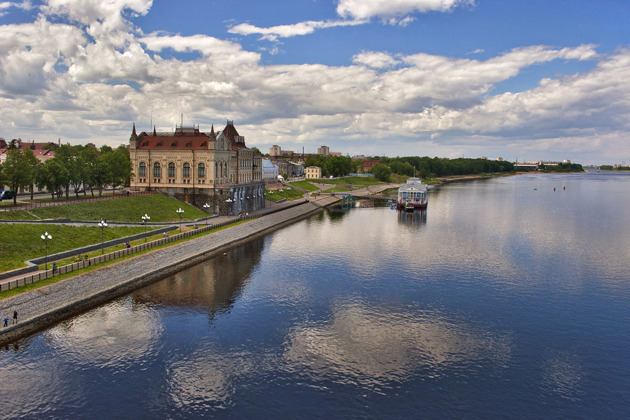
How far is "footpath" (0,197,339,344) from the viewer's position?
38.7 metres

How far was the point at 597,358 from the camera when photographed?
35906 millimetres

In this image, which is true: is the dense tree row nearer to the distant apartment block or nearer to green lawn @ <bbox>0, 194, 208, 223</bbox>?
green lawn @ <bbox>0, 194, 208, 223</bbox>

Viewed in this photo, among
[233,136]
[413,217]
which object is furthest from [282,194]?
[413,217]

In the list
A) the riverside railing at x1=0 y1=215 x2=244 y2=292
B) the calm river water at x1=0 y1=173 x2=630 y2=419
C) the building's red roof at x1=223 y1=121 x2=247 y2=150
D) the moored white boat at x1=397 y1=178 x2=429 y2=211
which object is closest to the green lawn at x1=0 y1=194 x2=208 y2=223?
the riverside railing at x1=0 y1=215 x2=244 y2=292

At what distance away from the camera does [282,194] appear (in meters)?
150

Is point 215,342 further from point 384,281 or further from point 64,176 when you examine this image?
point 64,176

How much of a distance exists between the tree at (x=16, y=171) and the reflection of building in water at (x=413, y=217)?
7649cm

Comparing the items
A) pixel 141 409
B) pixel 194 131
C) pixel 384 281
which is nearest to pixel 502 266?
pixel 384 281

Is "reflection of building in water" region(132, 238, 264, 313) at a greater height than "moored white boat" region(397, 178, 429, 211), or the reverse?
"moored white boat" region(397, 178, 429, 211)

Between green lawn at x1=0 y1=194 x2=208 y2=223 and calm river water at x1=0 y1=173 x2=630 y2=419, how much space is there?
22915 millimetres

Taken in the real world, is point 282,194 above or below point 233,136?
below

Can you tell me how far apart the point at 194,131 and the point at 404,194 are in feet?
214

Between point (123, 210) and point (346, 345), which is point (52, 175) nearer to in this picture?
point (123, 210)

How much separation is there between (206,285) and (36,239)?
2123 centimetres
